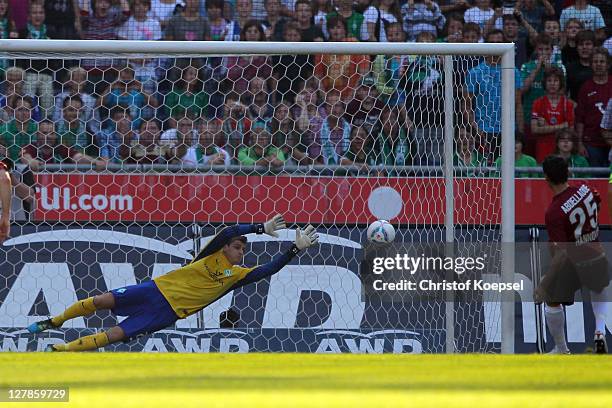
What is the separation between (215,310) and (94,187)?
129 centimetres

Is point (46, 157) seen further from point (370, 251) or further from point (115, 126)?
point (370, 251)

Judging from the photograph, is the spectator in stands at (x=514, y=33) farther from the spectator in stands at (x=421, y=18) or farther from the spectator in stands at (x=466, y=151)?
the spectator in stands at (x=466, y=151)

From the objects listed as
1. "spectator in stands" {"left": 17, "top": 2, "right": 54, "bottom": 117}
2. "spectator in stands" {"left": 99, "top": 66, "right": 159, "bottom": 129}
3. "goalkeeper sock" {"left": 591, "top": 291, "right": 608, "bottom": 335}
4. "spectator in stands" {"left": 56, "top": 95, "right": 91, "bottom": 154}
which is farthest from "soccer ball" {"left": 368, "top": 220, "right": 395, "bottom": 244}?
"spectator in stands" {"left": 17, "top": 2, "right": 54, "bottom": 117}

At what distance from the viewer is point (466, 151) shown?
773 cm

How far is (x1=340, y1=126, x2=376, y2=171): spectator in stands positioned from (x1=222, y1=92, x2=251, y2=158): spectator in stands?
2.51ft

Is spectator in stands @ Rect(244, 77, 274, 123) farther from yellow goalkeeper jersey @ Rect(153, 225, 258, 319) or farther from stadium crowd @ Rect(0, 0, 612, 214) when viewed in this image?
yellow goalkeeper jersey @ Rect(153, 225, 258, 319)

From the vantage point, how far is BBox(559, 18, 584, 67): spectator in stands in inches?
388

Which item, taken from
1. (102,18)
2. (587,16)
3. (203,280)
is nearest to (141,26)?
(102,18)

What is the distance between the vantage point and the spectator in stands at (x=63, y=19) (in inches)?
404

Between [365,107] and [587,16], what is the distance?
3307 millimetres

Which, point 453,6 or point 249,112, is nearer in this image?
point 249,112

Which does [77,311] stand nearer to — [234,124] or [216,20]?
[234,124]

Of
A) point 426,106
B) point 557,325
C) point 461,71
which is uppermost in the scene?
point 461,71

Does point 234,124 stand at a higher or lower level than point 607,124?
higher
